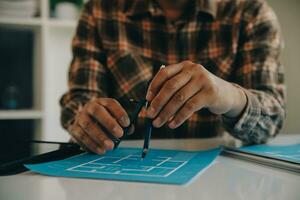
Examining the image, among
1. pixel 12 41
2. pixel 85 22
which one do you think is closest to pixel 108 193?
pixel 85 22

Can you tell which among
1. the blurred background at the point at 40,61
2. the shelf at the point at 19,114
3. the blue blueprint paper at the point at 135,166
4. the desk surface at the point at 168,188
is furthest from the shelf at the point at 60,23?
the desk surface at the point at 168,188

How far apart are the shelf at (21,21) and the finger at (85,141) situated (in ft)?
3.68

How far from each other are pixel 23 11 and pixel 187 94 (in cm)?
131

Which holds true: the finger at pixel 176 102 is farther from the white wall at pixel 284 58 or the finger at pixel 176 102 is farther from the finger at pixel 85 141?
the white wall at pixel 284 58

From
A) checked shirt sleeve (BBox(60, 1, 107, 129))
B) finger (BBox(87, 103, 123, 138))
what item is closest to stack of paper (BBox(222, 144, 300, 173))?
finger (BBox(87, 103, 123, 138))

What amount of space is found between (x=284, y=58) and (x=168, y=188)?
1635 mm

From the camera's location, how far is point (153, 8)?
1156 mm

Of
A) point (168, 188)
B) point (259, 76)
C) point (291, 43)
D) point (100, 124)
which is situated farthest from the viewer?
point (291, 43)

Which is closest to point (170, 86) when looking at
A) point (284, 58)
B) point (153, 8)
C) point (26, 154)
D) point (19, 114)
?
point (26, 154)

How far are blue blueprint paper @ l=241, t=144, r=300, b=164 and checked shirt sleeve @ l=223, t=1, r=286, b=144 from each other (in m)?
0.06

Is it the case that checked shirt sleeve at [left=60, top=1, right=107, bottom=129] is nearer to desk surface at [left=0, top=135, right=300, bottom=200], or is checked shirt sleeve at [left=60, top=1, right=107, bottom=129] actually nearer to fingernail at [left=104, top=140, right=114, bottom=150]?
fingernail at [left=104, top=140, right=114, bottom=150]

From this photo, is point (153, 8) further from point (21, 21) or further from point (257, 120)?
point (21, 21)

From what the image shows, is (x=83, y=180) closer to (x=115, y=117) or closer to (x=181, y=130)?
(x=115, y=117)

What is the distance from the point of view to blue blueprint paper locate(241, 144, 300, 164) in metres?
0.62
